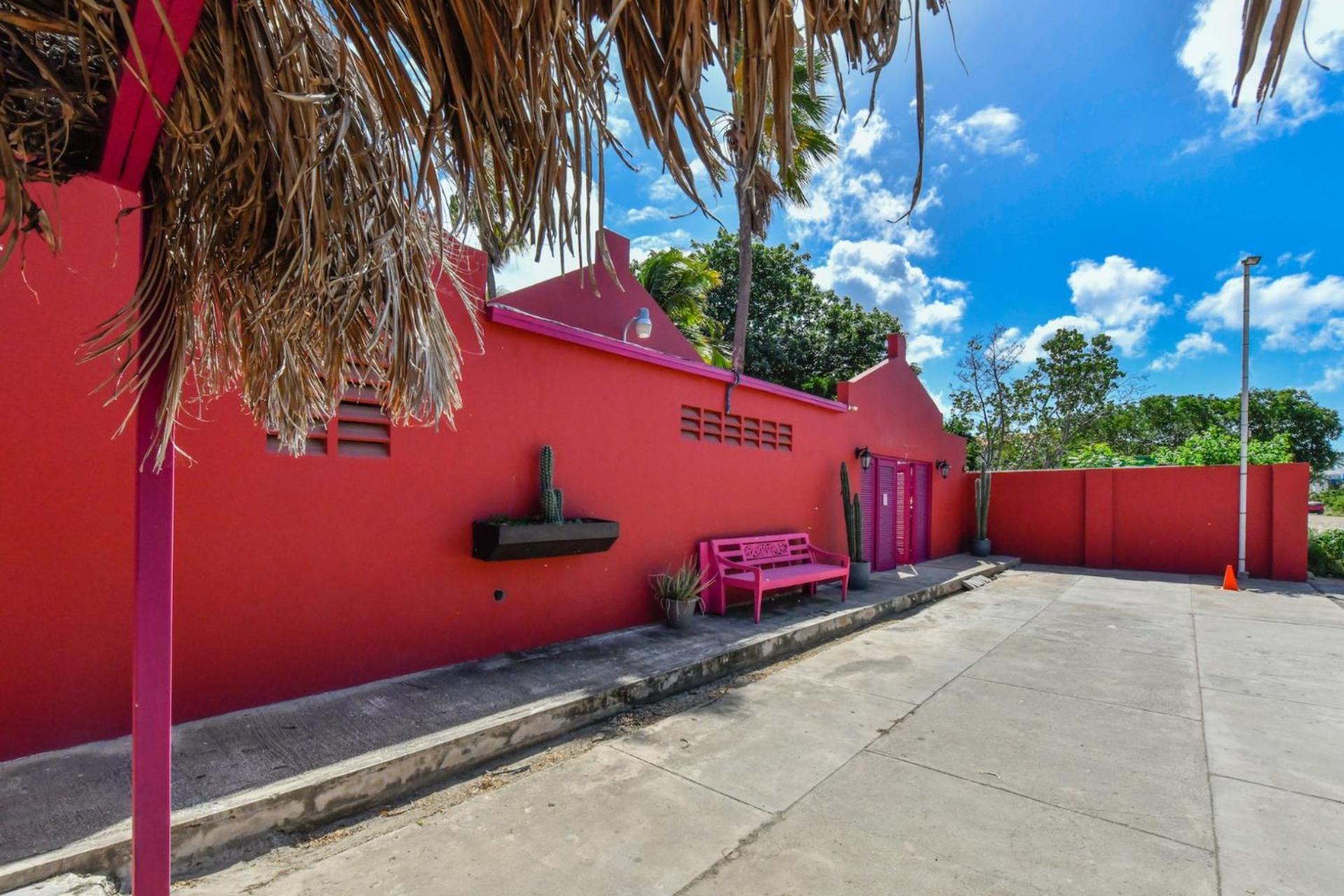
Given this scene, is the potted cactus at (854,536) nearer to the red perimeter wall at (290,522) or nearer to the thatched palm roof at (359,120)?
the red perimeter wall at (290,522)

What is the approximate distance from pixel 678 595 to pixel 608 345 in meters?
2.69

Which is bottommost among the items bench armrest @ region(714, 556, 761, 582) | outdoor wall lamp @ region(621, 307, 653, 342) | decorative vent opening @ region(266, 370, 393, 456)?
bench armrest @ region(714, 556, 761, 582)

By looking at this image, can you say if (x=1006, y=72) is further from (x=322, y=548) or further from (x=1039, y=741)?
(x=322, y=548)

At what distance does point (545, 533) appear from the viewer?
16.2ft

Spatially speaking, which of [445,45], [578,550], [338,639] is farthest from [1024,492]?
[445,45]

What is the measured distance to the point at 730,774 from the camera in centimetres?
343

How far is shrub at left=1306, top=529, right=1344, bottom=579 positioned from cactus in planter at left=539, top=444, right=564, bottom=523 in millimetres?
14896

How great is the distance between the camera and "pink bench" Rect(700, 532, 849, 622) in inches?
272

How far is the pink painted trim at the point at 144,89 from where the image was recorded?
123 cm

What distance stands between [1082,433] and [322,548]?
73.0ft

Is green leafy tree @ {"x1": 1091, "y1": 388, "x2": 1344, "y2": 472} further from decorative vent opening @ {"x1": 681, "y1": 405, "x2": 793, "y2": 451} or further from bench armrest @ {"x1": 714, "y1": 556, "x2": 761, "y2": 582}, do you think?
bench armrest @ {"x1": 714, "y1": 556, "x2": 761, "y2": 582}


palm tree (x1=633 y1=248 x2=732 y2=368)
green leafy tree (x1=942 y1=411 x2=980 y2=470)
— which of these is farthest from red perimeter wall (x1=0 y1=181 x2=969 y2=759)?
green leafy tree (x1=942 y1=411 x2=980 y2=470)

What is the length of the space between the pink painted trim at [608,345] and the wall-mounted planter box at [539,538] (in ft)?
5.61

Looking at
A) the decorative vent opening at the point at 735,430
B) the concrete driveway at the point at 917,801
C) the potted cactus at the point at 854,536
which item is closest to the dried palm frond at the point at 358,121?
the concrete driveway at the point at 917,801
